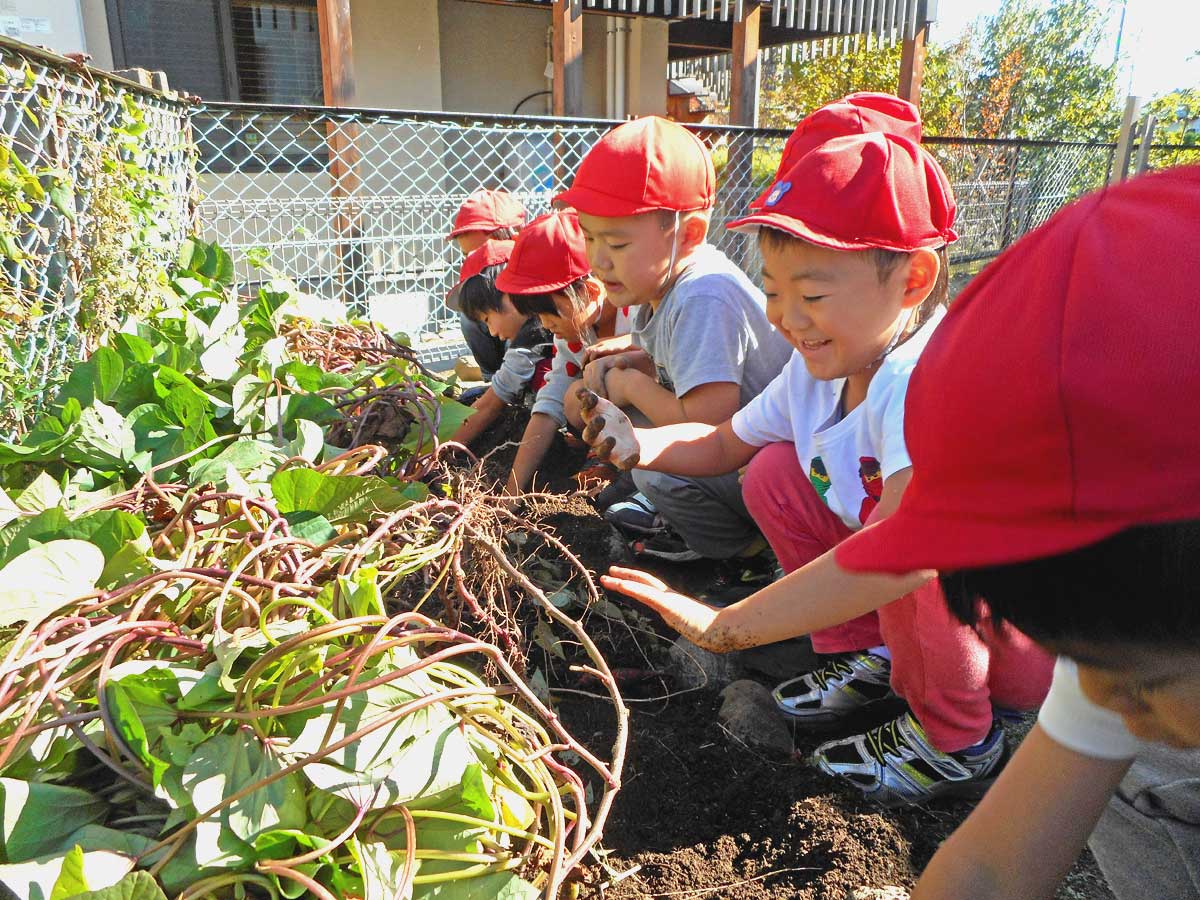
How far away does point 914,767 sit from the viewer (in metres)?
1.53

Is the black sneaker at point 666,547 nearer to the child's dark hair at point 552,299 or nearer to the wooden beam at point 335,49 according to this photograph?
the child's dark hair at point 552,299

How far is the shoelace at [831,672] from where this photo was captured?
1758mm

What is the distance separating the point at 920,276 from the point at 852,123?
569 mm

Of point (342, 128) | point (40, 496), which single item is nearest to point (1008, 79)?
point (342, 128)

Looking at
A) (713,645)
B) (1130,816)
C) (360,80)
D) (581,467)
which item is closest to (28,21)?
(360,80)

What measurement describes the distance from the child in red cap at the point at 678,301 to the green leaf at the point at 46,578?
4.47 ft

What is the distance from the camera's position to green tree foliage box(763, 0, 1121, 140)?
1424 centimetres

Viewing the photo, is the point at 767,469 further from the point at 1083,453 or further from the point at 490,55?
the point at 490,55

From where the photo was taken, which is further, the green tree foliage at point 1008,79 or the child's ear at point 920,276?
the green tree foliage at point 1008,79

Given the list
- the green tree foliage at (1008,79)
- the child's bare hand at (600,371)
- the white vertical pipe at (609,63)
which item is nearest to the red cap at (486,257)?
the child's bare hand at (600,371)

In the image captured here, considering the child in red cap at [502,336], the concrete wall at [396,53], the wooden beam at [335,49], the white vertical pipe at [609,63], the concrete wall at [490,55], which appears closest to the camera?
the child in red cap at [502,336]

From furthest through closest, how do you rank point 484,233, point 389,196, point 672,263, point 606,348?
1. point 389,196
2. point 484,233
3. point 606,348
4. point 672,263

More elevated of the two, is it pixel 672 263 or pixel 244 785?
pixel 672 263

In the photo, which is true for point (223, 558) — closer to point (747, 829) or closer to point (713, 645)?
point (713, 645)
